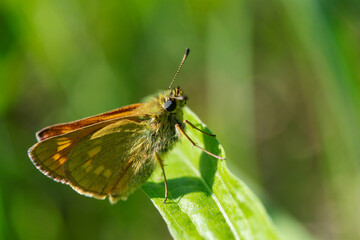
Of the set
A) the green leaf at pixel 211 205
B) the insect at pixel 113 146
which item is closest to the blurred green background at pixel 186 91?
the insect at pixel 113 146

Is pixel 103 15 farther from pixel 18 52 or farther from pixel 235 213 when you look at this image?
pixel 235 213

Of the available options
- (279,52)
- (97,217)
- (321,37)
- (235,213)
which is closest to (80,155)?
(235,213)

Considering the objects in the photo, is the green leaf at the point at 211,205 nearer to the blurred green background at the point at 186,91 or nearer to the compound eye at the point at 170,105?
the compound eye at the point at 170,105

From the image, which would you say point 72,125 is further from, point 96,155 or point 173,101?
point 173,101

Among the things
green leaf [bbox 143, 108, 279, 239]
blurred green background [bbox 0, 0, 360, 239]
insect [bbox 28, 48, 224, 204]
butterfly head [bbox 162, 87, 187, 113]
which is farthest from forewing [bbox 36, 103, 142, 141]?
blurred green background [bbox 0, 0, 360, 239]

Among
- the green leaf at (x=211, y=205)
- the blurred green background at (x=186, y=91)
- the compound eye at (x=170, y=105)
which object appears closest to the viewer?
the green leaf at (x=211, y=205)

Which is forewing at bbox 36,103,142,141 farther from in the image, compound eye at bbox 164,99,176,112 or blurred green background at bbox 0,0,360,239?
blurred green background at bbox 0,0,360,239

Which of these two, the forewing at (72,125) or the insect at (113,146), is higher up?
the forewing at (72,125)
